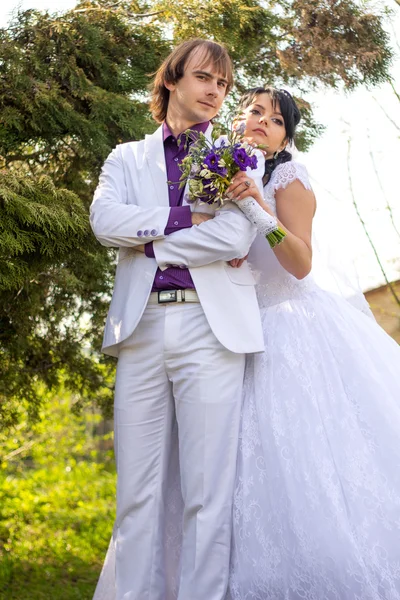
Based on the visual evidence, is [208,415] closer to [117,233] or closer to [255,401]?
[255,401]

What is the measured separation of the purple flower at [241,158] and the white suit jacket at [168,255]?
0.63ft

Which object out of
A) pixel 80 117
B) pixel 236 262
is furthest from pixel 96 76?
pixel 236 262

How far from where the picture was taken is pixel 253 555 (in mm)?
2617

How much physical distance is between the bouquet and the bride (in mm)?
54

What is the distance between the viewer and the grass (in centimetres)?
488

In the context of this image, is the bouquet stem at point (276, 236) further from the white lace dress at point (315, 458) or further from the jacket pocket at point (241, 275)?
the white lace dress at point (315, 458)

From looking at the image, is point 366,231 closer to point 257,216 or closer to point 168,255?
point 257,216

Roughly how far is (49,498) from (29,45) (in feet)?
16.7

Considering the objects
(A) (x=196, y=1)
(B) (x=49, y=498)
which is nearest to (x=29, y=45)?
(A) (x=196, y=1)

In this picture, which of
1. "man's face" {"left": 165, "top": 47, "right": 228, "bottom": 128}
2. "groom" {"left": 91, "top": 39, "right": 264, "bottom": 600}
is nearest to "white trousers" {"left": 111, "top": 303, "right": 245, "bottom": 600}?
"groom" {"left": 91, "top": 39, "right": 264, "bottom": 600}

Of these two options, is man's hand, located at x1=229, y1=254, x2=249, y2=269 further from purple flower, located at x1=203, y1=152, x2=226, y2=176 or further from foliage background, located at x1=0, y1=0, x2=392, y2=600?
foliage background, located at x1=0, y1=0, x2=392, y2=600

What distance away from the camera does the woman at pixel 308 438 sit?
252 cm

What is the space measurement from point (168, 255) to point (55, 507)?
529 cm

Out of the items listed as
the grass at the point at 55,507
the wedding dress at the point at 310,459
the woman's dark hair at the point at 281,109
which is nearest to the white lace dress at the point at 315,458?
the wedding dress at the point at 310,459
